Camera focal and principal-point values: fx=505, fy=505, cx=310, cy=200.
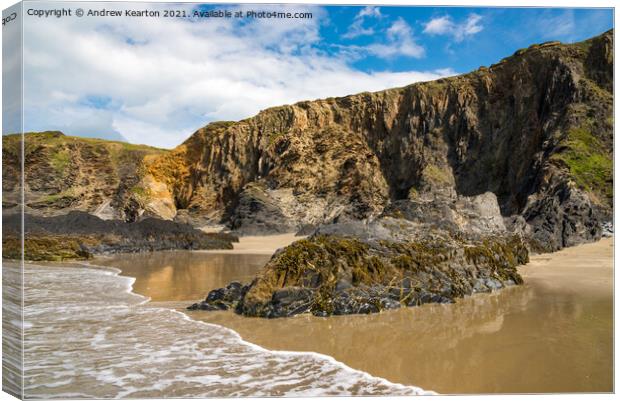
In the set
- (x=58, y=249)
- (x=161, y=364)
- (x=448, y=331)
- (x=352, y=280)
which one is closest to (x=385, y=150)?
(x=58, y=249)

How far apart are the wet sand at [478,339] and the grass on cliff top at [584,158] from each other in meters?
10.2

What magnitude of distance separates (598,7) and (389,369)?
425 centimetres

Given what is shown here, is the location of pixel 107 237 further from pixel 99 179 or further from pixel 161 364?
pixel 99 179

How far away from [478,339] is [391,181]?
1546 inches

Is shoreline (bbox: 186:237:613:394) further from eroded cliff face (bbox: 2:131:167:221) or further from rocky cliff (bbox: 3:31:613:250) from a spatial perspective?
eroded cliff face (bbox: 2:131:167:221)

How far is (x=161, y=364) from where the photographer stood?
4.93m

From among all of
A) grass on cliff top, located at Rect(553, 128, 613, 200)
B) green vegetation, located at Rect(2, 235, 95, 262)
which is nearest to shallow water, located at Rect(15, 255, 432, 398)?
green vegetation, located at Rect(2, 235, 95, 262)

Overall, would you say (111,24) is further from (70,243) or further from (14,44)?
(70,243)

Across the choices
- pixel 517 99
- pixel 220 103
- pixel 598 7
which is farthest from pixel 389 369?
pixel 517 99

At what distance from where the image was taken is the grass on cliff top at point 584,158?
17.6m

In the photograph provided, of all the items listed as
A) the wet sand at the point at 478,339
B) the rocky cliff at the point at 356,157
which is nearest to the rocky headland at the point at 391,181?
the rocky cliff at the point at 356,157

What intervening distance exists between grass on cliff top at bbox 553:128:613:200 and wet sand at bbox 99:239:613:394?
33.5 ft

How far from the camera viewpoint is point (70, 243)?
20094 mm

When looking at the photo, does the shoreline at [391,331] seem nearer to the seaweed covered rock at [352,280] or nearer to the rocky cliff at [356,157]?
the seaweed covered rock at [352,280]
